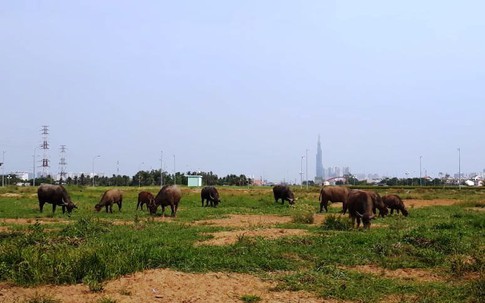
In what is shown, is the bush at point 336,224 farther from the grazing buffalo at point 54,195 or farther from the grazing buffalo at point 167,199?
the grazing buffalo at point 54,195

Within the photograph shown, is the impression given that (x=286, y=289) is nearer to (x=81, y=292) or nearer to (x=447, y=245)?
(x=81, y=292)

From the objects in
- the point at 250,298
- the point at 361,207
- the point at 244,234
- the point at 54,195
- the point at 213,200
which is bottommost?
the point at 250,298

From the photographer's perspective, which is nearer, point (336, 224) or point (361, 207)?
point (336, 224)

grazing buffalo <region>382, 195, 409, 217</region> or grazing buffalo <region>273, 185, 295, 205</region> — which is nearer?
grazing buffalo <region>382, 195, 409, 217</region>

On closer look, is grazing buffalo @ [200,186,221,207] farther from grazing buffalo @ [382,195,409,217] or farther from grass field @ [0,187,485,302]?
grass field @ [0,187,485,302]

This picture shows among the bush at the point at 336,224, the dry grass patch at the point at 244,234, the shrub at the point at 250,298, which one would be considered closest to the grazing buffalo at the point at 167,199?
the dry grass patch at the point at 244,234

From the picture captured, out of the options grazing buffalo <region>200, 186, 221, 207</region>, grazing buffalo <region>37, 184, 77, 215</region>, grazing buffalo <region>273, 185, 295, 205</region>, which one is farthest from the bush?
grazing buffalo <region>273, 185, 295, 205</region>

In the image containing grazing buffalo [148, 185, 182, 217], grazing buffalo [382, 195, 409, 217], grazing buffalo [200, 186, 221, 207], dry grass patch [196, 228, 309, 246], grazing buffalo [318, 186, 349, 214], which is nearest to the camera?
dry grass patch [196, 228, 309, 246]

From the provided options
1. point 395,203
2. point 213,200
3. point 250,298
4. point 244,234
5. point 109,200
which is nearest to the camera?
point 250,298

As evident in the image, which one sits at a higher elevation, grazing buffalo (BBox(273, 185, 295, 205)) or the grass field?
grazing buffalo (BBox(273, 185, 295, 205))

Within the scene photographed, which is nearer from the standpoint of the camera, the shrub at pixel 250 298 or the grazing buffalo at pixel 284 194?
the shrub at pixel 250 298

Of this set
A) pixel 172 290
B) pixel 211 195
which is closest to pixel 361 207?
pixel 172 290

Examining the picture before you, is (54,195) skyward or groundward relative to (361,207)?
skyward

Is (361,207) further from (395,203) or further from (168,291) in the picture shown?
(168,291)
